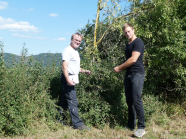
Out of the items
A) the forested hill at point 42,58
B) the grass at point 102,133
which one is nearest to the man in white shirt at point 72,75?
the grass at point 102,133

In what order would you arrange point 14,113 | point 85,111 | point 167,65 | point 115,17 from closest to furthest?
point 14,113 < point 85,111 < point 167,65 < point 115,17

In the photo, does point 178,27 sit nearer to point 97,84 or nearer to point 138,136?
point 97,84

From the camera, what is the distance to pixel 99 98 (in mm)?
5020

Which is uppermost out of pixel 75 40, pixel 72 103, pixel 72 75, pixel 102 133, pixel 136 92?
pixel 75 40

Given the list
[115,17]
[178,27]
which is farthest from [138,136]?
[115,17]

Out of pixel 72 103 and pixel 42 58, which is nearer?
pixel 72 103

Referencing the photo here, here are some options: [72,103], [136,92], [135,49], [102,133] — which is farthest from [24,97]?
[135,49]

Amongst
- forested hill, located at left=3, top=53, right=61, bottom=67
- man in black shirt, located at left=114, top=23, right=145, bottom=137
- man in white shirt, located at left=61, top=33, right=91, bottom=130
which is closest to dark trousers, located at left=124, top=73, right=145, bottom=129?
man in black shirt, located at left=114, top=23, right=145, bottom=137

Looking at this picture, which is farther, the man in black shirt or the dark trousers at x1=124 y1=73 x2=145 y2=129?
the dark trousers at x1=124 y1=73 x2=145 y2=129

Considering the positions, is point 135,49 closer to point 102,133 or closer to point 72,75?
point 72,75

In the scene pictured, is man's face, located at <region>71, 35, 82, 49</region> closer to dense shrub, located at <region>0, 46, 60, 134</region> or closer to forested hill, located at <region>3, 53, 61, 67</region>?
dense shrub, located at <region>0, 46, 60, 134</region>

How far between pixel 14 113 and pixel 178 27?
465 centimetres

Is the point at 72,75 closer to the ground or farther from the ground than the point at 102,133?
farther from the ground

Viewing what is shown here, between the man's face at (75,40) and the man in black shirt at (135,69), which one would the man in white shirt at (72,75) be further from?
the man in black shirt at (135,69)
